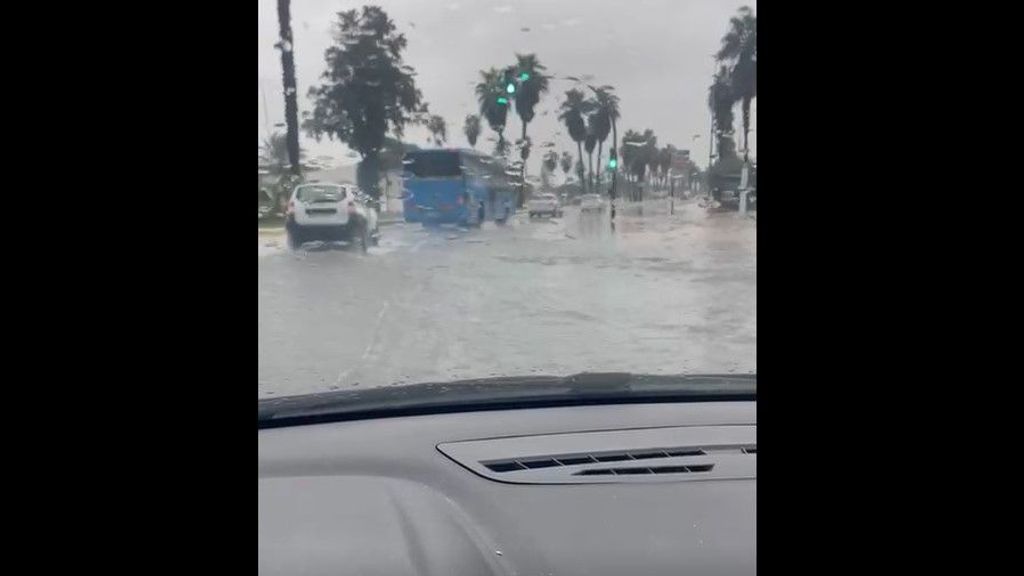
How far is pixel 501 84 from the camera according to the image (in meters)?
6.24

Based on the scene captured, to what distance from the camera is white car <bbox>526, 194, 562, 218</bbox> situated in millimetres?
7570

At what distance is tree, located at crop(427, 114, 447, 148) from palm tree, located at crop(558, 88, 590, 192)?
74 cm

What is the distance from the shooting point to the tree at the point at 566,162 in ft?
22.1

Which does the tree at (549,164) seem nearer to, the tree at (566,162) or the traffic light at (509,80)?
the tree at (566,162)

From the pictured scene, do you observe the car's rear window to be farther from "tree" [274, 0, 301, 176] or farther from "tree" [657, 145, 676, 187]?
"tree" [657, 145, 676, 187]

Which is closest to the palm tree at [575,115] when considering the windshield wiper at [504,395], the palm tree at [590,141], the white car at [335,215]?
the palm tree at [590,141]

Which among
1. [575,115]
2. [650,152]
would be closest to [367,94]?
[575,115]
